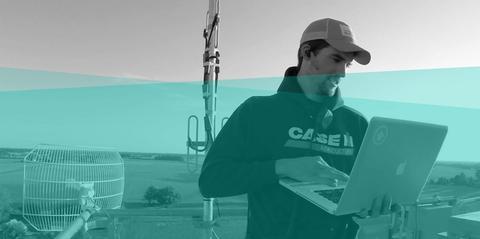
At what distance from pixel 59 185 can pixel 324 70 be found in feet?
6.49

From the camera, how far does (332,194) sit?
0.88 metres

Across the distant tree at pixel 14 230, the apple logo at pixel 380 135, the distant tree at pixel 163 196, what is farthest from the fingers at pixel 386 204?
the distant tree at pixel 163 196

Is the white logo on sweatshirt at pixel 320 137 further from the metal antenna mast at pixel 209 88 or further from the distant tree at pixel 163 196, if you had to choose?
Result: the distant tree at pixel 163 196

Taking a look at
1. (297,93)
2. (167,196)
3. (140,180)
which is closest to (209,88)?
(297,93)

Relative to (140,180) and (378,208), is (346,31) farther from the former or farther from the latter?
(140,180)

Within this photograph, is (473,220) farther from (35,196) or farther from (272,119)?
(35,196)

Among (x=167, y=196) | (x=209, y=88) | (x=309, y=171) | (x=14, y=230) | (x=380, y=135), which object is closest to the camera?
(x=380, y=135)

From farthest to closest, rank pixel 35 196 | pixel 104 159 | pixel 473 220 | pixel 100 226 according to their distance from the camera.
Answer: pixel 104 159 < pixel 35 196 < pixel 100 226 < pixel 473 220

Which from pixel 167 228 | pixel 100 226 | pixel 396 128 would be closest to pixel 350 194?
pixel 396 128

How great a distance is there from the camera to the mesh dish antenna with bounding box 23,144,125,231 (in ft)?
8.22

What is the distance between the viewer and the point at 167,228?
2697 mm

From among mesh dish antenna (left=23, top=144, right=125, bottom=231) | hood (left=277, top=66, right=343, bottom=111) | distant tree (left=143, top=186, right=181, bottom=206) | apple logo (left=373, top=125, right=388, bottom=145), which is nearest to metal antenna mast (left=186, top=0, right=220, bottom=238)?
mesh dish antenna (left=23, top=144, right=125, bottom=231)

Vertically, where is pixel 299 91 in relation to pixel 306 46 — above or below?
below

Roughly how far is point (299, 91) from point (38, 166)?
6.56 ft
